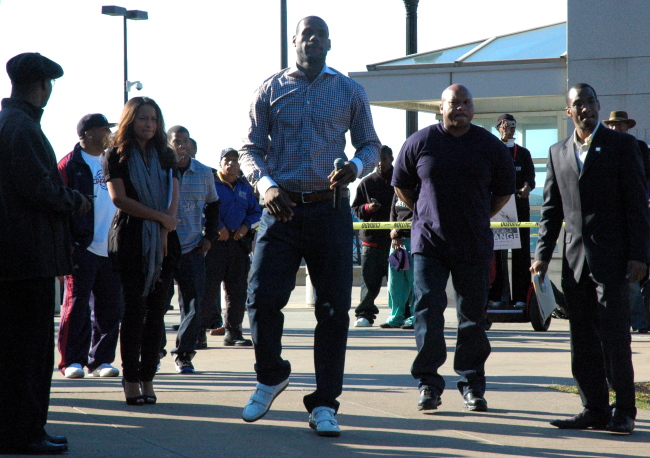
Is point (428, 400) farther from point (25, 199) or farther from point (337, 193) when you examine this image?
point (25, 199)

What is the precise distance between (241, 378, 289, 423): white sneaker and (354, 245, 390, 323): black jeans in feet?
22.8

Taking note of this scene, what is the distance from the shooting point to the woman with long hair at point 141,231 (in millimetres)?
5879

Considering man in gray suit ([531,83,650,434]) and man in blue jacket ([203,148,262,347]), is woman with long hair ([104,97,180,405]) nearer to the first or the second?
man in gray suit ([531,83,650,434])

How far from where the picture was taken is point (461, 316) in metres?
6.05

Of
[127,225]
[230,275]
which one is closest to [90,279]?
[127,225]

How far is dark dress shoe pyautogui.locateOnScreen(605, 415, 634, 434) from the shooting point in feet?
16.9

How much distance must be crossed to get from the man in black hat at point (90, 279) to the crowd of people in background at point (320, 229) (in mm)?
1298

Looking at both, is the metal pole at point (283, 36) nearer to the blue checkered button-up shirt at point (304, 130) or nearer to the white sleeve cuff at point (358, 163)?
the blue checkered button-up shirt at point (304, 130)

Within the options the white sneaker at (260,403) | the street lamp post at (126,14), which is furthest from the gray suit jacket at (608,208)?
the street lamp post at (126,14)

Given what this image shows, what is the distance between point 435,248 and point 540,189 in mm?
7964

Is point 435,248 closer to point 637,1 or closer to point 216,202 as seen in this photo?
point 216,202

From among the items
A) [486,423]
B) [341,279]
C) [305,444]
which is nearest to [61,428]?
[305,444]

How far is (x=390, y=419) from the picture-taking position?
18.0 ft

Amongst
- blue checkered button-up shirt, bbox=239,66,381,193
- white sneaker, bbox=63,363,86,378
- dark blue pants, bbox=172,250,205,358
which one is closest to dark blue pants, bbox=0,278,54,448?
blue checkered button-up shirt, bbox=239,66,381,193
